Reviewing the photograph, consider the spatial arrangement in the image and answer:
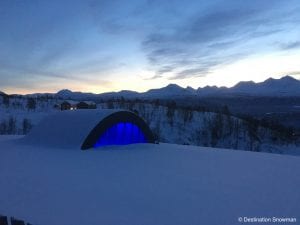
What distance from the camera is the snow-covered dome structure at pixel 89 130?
57.4 ft

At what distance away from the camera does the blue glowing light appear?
18141 millimetres

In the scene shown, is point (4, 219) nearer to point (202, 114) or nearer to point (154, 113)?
point (154, 113)

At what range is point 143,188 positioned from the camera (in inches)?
385

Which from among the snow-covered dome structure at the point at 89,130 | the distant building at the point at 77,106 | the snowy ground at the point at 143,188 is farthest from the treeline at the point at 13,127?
the snowy ground at the point at 143,188

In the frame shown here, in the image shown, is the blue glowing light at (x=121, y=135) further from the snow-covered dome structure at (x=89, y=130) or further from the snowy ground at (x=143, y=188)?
the snowy ground at (x=143, y=188)

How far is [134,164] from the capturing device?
13.5 m

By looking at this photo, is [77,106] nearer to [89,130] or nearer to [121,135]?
[121,135]

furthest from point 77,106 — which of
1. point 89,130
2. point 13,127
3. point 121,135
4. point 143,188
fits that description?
point 143,188

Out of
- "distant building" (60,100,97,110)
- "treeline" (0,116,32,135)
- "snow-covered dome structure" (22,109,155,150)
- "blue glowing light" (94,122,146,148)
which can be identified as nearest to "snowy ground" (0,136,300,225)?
"snow-covered dome structure" (22,109,155,150)

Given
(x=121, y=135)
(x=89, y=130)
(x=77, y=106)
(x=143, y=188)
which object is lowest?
(x=143, y=188)

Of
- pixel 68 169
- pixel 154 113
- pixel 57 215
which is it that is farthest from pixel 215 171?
pixel 154 113

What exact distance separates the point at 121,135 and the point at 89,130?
1974mm

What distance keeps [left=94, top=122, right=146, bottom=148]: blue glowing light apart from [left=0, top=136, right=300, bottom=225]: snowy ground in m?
2.40

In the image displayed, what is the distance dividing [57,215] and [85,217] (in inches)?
21.2
